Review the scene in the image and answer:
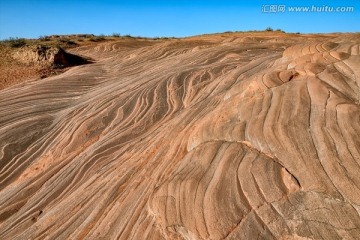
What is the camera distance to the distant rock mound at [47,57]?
2131cm

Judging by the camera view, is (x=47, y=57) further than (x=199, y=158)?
Yes

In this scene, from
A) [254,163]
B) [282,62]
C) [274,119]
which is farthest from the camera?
[282,62]

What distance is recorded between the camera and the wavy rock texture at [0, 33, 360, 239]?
17.5 ft

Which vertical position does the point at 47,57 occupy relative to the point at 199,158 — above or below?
above

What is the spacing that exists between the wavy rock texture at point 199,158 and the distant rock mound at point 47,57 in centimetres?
915

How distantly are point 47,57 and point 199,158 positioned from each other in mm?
17495

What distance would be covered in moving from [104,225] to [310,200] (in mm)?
3493

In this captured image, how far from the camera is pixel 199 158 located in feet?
22.2

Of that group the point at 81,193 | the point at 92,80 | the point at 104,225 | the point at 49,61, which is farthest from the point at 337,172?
the point at 49,61

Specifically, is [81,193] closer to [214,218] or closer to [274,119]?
[214,218]

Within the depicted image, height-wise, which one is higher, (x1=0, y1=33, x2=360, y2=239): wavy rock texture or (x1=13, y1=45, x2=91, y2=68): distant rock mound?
(x1=13, y1=45, x2=91, y2=68): distant rock mound

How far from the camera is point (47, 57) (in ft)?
70.7

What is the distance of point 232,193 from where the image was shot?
567 cm

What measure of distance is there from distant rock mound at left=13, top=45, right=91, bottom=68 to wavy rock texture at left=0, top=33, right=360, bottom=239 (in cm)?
915
